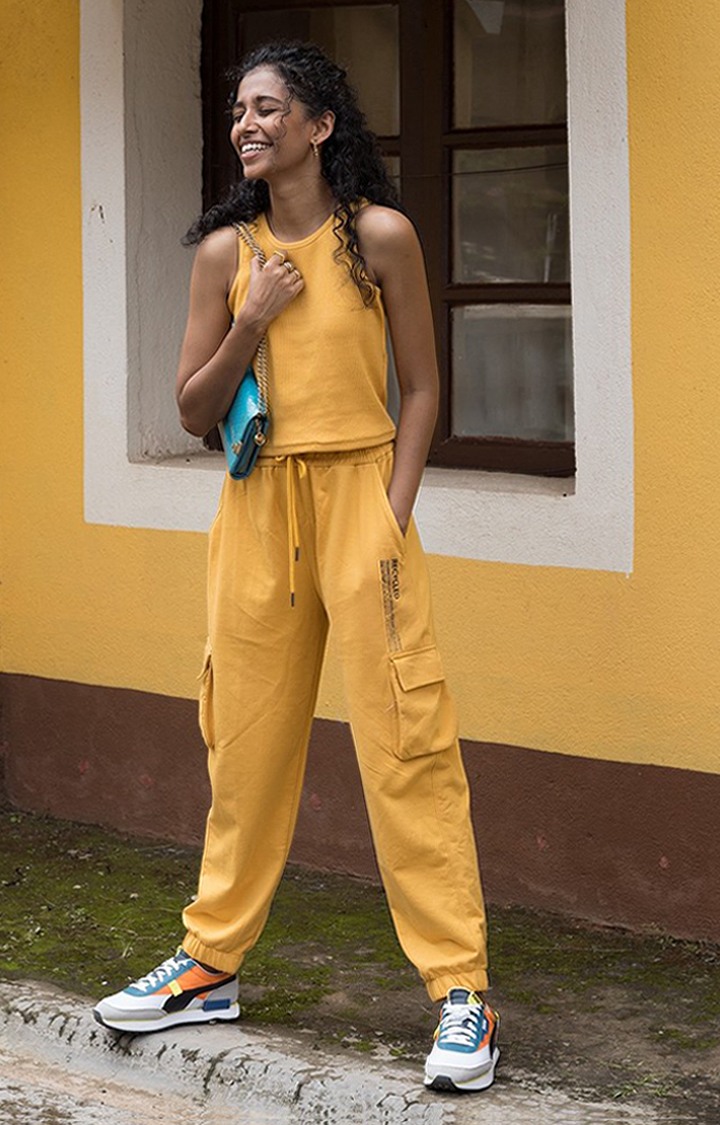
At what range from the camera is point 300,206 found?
3.73 meters

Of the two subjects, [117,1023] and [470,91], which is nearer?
[117,1023]

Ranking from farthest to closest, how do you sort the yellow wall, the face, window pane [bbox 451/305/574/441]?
window pane [bbox 451/305/574/441] < the yellow wall < the face

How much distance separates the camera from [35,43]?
546 centimetres

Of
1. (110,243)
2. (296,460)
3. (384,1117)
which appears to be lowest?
(384,1117)

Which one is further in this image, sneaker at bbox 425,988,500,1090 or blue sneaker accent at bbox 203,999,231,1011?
blue sneaker accent at bbox 203,999,231,1011

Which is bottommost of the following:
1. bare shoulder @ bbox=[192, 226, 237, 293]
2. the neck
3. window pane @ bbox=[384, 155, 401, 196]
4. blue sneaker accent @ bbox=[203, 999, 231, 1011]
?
blue sneaker accent @ bbox=[203, 999, 231, 1011]

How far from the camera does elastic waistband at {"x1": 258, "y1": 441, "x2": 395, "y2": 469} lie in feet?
12.4

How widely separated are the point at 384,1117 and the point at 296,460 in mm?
1328

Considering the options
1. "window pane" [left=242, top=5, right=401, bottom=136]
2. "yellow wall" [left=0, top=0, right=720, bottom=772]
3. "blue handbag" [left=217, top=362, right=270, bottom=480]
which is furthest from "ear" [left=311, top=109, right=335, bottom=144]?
"window pane" [left=242, top=5, right=401, bottom=136]

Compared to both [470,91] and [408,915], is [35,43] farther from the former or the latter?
[408,915]

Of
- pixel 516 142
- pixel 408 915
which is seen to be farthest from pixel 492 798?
pixel 516 142

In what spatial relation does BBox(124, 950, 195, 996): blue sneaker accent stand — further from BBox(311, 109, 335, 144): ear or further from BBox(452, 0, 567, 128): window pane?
BBox(452, 0, 567, 128): window pane

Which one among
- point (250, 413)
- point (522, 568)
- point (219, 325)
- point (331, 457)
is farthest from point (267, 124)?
point (522, 568)

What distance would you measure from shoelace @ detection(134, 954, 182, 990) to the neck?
1.59m
